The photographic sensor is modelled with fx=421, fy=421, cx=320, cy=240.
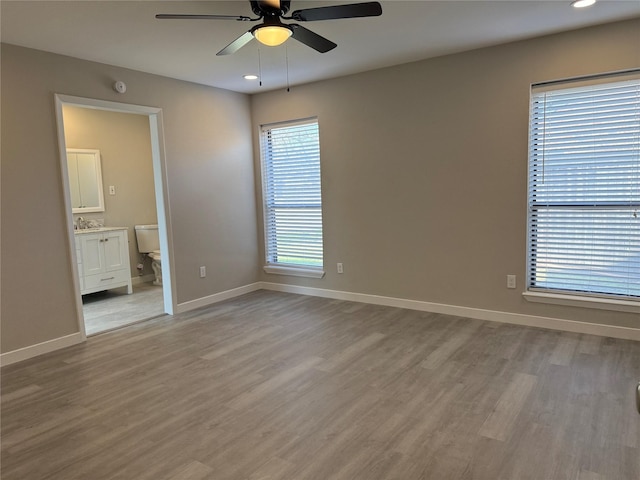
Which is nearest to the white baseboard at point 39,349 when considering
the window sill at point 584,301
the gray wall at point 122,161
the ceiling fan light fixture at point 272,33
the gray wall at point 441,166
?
the gray wall at point 122,161

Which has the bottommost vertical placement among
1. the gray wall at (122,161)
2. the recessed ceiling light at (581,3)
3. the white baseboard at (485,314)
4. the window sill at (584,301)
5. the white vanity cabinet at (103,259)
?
the white baseboard at (485,314)

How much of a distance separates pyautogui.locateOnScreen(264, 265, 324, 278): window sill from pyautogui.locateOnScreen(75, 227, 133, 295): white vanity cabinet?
190 cm

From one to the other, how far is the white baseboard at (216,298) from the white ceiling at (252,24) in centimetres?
251

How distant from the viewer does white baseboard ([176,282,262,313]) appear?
4.77 meters

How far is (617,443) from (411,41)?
3.16 meters

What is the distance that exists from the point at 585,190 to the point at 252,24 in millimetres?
3016

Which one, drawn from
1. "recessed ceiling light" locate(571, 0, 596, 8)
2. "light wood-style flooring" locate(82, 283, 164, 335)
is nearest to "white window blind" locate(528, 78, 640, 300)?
"recessed ceiling light" locate(571, 0, 596, 8)

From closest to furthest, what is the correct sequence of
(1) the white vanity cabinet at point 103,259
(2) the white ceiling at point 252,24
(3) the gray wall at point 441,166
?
(2) the white ceiling at point 252,24
(3) the gray wall at point 441,166
(1) the white vanity cabinet at point 103,259

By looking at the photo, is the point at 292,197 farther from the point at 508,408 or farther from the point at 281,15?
the point at 508,408

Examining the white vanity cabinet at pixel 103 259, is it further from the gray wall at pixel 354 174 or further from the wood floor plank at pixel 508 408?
the wood floor plank at pixel 508 408

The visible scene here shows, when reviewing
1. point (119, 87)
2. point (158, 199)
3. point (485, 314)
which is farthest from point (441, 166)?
point (119, 87)

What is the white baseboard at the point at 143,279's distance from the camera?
6239 millimetres

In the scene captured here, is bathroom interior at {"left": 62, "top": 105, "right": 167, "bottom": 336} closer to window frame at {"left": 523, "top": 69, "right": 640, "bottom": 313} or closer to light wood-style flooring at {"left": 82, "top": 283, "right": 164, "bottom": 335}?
light wood-style flooring at {"left": 82, "top": 283, "right": 164, "bottom": 335}

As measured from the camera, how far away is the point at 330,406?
2580mm
